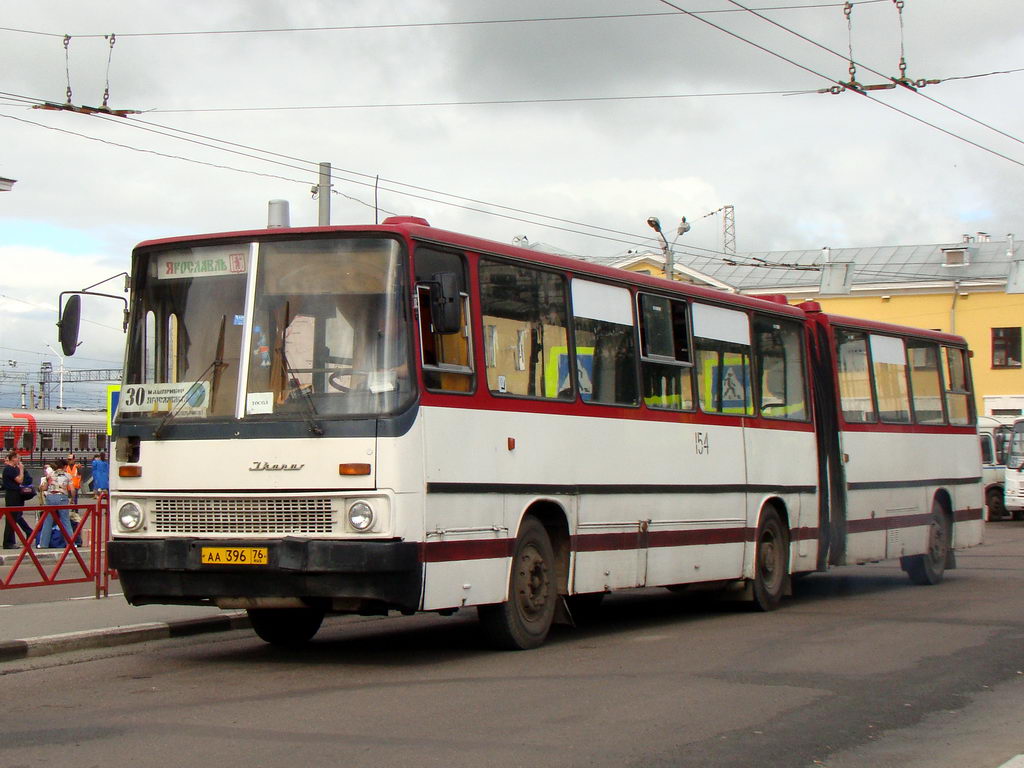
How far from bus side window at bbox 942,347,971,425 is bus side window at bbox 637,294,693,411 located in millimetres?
6959

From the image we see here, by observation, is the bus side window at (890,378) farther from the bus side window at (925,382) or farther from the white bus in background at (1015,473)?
the white bus in background at (1015,473)

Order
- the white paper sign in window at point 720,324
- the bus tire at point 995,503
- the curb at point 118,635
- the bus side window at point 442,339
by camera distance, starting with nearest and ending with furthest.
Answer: the bus side window at point 442,339 → the curb at point 118,635 → the white paper sign in window at point 720,324 → the bus tire at point 995,503

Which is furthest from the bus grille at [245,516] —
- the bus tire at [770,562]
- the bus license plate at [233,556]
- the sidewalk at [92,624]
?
the bus tire at [770,562]

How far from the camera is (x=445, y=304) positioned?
9938 millimetres

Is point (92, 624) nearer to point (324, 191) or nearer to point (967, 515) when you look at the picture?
point (324, 191)

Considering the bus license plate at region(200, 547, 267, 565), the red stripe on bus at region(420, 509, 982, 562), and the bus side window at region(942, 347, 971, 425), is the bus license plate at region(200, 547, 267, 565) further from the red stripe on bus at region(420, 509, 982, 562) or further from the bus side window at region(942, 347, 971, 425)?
the bus side window at region(942, 347, 971, 425)

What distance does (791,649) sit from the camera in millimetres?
11328

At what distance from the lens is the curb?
36.3ft

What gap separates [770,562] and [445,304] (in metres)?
6.63

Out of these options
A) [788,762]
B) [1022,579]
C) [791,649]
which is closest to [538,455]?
[791,649]

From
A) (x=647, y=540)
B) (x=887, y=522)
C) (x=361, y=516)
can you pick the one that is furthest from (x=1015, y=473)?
(x=361, y=516)

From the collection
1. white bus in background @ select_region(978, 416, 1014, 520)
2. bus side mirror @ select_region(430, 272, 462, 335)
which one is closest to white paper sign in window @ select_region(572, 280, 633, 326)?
bus side mirror @ select_region(430, 272, 462, 335)

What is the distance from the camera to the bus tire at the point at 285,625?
1145cm

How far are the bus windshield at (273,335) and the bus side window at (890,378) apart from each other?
9.27m
